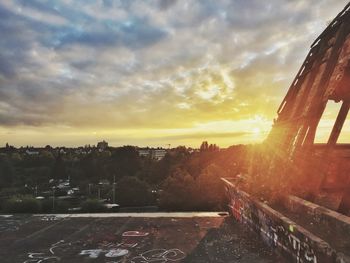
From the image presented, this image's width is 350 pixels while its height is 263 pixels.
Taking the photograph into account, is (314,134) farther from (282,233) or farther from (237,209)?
(237,209)

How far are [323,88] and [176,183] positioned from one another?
36.5 m

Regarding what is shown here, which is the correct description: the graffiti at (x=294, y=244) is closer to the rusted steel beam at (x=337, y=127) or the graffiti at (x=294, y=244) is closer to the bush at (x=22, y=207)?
the rusted steel beam at (x=337, y=127)

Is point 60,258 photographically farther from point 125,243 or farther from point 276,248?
point 276,248

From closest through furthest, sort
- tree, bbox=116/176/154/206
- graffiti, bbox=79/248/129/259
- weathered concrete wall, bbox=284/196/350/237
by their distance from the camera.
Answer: weathered concrete wall, bbox=284/196/350/237, graffiti, bbox=79/248/129/259, tree, bbox=116/176/154/206

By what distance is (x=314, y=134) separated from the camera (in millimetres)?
7238

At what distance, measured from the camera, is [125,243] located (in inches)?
347

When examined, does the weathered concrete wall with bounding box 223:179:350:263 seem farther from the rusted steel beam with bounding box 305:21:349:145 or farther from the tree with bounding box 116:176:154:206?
the tree with bounding box 116:176:154:206

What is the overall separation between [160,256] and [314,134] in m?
3.87

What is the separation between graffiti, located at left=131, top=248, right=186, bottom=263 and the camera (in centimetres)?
755

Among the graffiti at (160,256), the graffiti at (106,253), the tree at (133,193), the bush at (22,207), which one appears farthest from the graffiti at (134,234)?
the tree at (133,193)

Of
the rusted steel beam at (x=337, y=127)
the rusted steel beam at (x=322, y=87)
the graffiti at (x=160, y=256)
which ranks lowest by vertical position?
the graffiti at (x=160, y=256)

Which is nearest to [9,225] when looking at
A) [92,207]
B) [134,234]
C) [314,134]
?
[134,234]

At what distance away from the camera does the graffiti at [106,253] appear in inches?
310

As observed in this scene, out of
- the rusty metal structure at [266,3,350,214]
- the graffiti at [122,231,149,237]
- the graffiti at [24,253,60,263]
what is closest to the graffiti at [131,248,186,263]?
the graffiti at [122,231,149,237]
